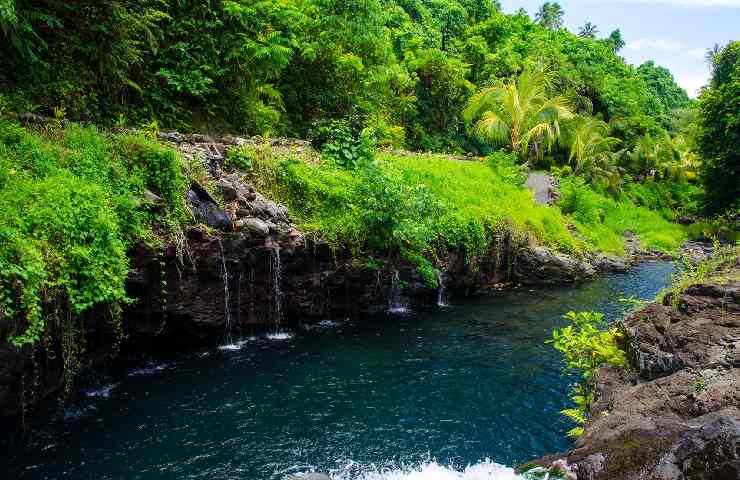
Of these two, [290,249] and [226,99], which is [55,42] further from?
[290,249]

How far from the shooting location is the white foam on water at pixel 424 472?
20.6 ft

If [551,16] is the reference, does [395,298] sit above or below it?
below

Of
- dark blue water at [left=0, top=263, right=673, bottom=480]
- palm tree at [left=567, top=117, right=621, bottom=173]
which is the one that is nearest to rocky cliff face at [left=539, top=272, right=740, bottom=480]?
dark blue water at [left=0, top=263, right=673, bottom=480]

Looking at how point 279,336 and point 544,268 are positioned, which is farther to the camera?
point 544,268

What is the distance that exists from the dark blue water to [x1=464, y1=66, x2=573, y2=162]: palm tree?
21.2 meters

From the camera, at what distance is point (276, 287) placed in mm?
13414

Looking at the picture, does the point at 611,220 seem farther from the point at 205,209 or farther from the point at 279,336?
the point at 205,209

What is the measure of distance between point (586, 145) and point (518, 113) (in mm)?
9068

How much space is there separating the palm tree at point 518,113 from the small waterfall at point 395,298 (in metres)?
19.3

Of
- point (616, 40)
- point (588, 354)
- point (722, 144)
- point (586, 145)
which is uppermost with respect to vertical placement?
point (616, 40)

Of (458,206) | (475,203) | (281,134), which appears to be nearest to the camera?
(458,206)

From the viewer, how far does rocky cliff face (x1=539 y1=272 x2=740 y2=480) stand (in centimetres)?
384

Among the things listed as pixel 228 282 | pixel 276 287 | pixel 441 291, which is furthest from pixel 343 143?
pixel 228 282

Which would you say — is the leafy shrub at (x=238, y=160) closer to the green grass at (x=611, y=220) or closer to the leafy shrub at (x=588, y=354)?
the leafy shrub at (x=588, y=354)
